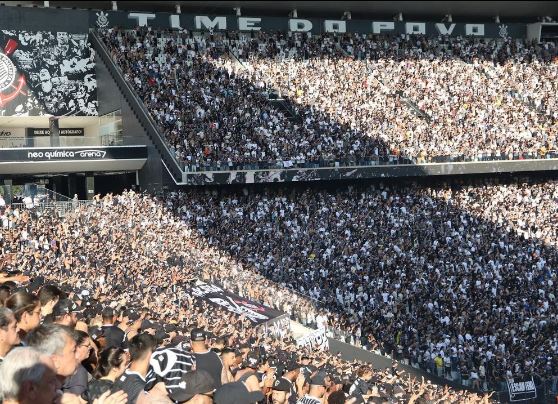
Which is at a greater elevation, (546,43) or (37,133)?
(546,43)

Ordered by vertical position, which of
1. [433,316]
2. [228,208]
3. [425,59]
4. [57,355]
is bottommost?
[433,316]

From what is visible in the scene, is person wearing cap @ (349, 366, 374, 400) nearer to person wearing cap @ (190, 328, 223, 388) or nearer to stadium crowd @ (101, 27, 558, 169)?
person wearing cap @ (190, 328, 223, 388)

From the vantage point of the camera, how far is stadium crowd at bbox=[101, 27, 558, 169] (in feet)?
124

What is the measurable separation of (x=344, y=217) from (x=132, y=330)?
28294 millimetres

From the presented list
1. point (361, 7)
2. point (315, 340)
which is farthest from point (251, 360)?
point (361, 7)

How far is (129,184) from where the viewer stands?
38.8m

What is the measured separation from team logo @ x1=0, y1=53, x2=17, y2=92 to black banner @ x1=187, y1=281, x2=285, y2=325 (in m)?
16.3

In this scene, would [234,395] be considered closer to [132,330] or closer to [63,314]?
[63,314]

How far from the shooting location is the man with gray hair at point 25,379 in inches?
168

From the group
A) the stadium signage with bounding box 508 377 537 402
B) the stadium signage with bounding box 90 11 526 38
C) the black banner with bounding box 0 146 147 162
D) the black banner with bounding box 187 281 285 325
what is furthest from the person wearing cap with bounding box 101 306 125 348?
the stadium signage with bounding box 90 11 526 38

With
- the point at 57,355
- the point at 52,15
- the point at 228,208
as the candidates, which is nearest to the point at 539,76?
the point at 228,208

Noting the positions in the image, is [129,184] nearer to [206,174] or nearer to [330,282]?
[206,174]

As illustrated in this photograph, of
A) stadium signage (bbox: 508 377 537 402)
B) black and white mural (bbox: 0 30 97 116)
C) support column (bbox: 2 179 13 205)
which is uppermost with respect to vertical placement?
black and white mural (bbox: 0 30 97 116)

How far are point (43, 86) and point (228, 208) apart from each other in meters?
10.0
